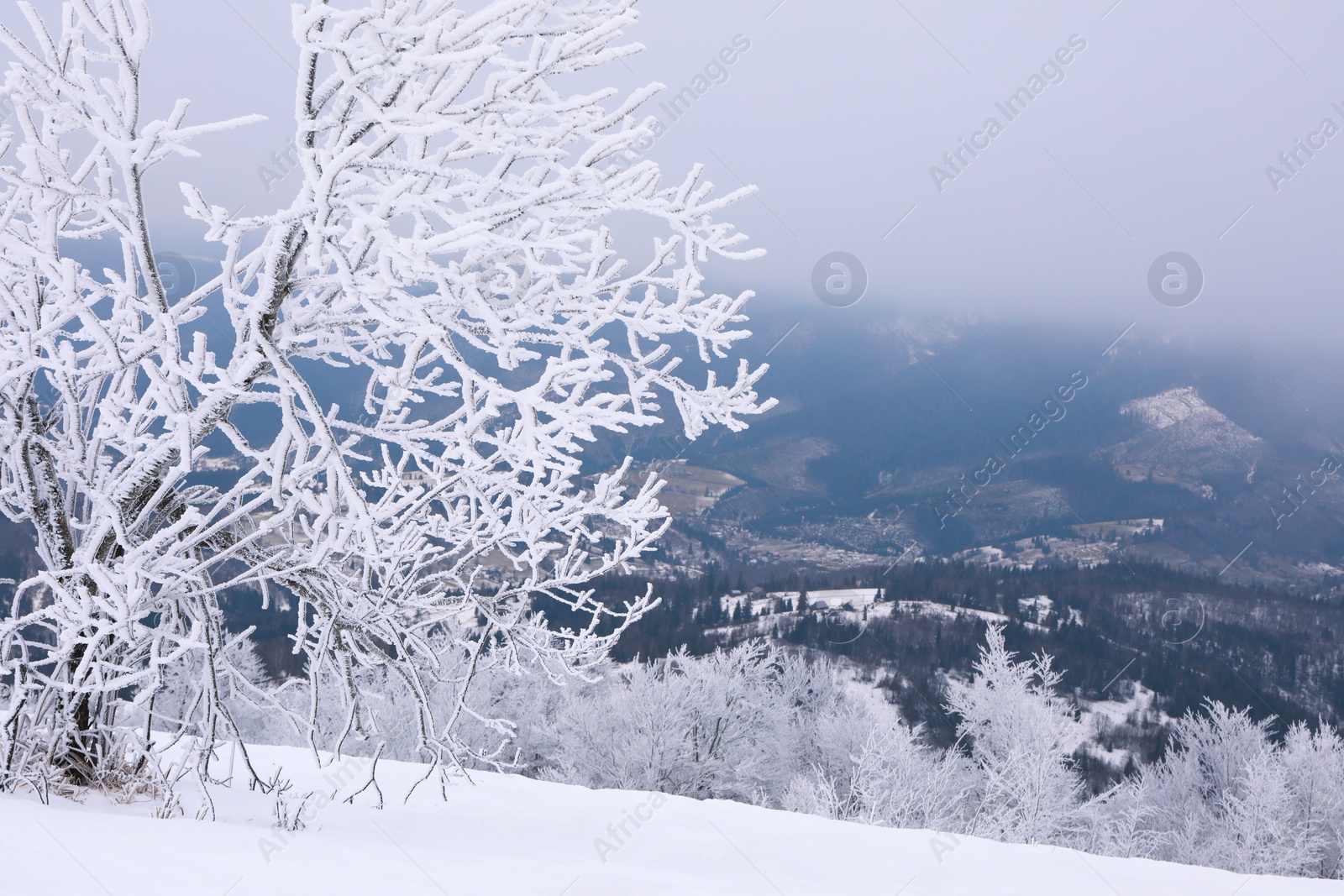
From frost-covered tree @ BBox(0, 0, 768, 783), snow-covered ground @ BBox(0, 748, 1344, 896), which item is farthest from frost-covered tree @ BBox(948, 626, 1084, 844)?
frost-covered tree @ BBox(0, 0, 768, 783)

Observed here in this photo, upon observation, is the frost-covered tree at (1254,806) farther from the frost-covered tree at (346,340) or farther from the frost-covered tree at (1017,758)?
the frost-covered tree at (346,340)

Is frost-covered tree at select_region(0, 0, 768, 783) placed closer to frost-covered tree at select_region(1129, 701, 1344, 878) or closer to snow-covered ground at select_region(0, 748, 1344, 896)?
snow-covered ground at select_region(0, 748, 1344, 896)

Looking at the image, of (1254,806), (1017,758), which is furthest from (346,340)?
(1254,806)

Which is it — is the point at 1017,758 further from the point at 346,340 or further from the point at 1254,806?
the point at 346,340

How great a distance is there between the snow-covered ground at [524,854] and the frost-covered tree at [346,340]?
645 mm

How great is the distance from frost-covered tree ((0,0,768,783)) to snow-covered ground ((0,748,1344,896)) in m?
0.64

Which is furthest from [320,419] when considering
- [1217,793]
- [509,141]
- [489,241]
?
[1217,793]

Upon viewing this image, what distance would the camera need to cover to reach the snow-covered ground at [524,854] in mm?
2541

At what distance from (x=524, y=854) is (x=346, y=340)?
2959 mm

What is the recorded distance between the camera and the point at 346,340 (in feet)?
13.8

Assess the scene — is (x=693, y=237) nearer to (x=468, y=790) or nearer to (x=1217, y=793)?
(x=468, y=790)

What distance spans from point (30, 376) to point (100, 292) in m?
1.17

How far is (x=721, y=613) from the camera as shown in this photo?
91.5 m

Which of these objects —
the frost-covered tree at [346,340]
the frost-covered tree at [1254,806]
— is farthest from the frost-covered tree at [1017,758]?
the frost-covered tree at [346,340]
